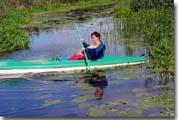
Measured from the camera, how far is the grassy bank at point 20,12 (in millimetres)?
3928

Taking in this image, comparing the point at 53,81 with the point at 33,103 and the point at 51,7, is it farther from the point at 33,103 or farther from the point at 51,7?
the point at 51,7

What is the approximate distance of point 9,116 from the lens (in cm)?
375

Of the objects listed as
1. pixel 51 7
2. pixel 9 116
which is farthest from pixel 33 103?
pixel 51 7

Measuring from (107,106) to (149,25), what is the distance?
61 centimetres

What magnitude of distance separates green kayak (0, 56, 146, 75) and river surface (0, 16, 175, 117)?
0.04m

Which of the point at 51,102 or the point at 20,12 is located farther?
the point at 20,12

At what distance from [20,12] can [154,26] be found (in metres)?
0.91

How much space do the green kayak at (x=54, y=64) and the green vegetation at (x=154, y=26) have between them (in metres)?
0.13

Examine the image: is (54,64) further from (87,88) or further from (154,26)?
(154,26)

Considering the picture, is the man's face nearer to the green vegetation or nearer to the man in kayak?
the man in kayak

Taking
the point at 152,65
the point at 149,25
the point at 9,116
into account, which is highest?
the point at 149,25

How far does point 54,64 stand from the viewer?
392 centimetres

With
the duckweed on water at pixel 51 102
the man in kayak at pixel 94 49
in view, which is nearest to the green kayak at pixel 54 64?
the man in kayak at pixel 94 49

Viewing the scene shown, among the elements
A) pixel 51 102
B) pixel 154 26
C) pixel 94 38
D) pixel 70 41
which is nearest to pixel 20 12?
pixel 70 41
